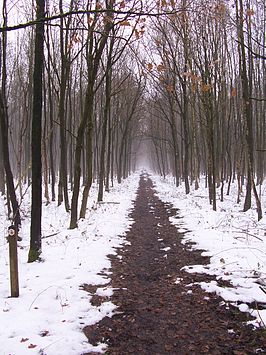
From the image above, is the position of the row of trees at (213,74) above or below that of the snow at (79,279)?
above

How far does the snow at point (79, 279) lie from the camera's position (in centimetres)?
429

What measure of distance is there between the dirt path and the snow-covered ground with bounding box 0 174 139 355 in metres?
0.26

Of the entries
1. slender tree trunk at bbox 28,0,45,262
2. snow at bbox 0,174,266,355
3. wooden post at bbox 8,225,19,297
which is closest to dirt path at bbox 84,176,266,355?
snow at bbox 0,174,266,355

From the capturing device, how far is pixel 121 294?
586 cm

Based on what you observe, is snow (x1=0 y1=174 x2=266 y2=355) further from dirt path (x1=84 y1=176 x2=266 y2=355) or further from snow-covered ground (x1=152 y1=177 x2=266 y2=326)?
dirt path (x1=84 y1=176 x2=266 y2=355)

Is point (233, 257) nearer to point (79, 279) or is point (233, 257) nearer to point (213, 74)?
point (79, 279)

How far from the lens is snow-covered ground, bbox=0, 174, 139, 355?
4129 mm

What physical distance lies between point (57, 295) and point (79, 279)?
0.88m

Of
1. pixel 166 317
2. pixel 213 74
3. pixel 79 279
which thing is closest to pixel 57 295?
pixel 79 279

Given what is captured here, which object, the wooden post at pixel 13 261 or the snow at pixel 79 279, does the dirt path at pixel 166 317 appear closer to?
the snow at pixel 79 279

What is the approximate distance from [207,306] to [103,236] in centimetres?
528

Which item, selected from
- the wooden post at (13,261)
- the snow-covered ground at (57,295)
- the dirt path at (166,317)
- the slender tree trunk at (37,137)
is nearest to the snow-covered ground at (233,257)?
the dirt path at (166,317)

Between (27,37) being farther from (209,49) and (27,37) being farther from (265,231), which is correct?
(265,231)

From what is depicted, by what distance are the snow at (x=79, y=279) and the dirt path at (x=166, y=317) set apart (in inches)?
7.1
